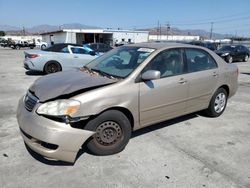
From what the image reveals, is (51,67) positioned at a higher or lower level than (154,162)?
higher

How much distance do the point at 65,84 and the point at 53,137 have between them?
0.82 meters

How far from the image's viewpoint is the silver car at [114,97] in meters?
3.18

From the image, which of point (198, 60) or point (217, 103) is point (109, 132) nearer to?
point (198, 60)

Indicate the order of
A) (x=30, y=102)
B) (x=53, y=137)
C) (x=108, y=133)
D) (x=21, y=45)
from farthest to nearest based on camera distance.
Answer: (x=21, y=45) → (x=108, y=133) → (x=30, y=102) → (x=53, y=137)

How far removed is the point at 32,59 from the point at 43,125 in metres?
8.29

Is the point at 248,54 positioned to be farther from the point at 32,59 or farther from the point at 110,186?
the point at 110,186

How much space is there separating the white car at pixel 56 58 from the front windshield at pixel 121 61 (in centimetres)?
666

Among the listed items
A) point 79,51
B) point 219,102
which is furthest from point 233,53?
point 219,102

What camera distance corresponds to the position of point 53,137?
308 centimetres

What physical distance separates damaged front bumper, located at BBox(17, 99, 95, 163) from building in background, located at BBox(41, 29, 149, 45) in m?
49.3

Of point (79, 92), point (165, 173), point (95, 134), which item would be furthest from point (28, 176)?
point (165, 173)

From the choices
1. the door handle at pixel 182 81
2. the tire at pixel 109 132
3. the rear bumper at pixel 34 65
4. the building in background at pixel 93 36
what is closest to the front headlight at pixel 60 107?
the tire at pixel 109 132

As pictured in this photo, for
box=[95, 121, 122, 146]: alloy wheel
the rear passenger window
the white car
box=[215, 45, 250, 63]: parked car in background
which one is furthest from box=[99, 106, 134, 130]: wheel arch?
box=[215, 45, 250, 63]: parked car in background

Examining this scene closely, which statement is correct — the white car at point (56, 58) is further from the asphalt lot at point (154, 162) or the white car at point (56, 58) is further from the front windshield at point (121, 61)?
the front windshield at point (121, 61)
